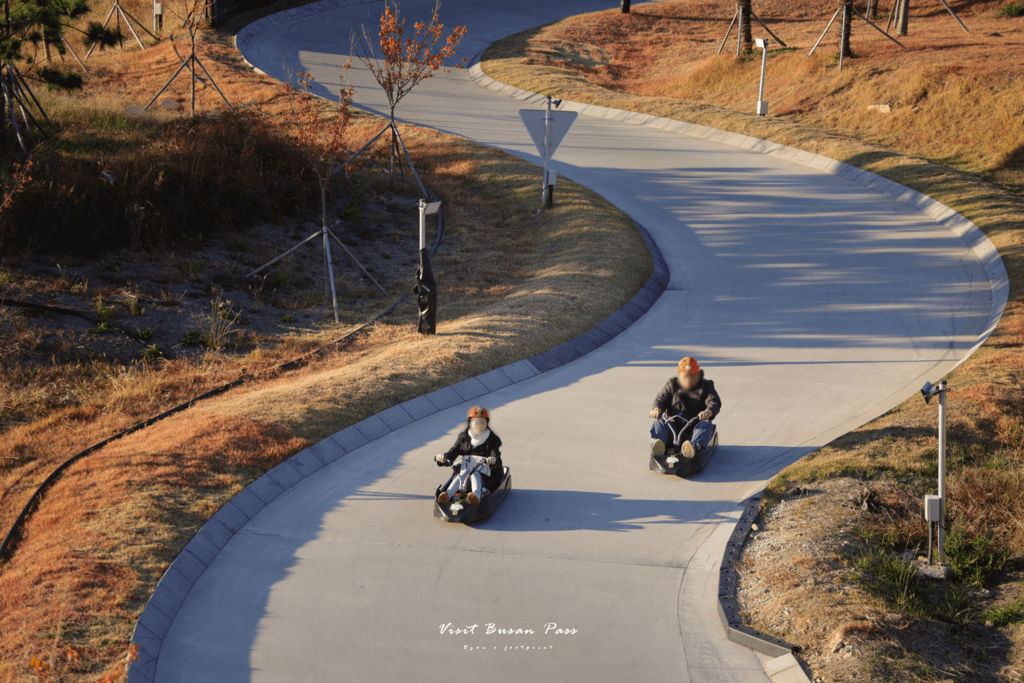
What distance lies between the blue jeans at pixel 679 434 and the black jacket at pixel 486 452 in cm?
204

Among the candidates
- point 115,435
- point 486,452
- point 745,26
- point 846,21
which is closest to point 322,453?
point 486,452

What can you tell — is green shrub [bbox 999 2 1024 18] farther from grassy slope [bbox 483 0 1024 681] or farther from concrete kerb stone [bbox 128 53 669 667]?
concrete kerb stone [bbox 128 53 669 667]

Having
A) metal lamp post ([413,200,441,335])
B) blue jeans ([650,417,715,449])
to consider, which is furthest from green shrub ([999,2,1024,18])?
blue jeans ([650,417,715,449])

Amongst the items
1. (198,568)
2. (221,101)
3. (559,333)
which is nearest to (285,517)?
(198,568)

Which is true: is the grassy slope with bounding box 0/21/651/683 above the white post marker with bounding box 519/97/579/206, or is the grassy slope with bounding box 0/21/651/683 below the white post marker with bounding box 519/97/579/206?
below

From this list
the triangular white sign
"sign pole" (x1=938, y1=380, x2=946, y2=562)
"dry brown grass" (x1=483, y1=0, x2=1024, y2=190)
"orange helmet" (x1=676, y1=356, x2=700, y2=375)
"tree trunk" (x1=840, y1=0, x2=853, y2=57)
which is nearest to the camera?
"sign pole" (x1=938, y1=380, x2=946, y2=562)

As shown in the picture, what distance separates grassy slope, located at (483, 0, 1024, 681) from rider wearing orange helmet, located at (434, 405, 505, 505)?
3.12m

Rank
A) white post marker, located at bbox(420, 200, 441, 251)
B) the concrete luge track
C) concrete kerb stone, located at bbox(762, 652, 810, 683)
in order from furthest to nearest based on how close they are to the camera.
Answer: white post marker, located at bbox(420, 200, 441, 251)
the concrete luge track
concrete kerb stone, located at bbox(762, 652, 810, 683)

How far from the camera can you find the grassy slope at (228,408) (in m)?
7.43

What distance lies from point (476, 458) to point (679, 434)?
265cm

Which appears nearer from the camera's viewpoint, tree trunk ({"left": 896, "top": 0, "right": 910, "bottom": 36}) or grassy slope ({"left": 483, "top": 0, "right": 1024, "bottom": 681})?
grassy slope ({"left": 483, "top": 0, "right": 1024, "bottom": 681})

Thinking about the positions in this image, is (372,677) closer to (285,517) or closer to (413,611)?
(413,611)

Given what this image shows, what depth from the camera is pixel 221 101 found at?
1097 inches

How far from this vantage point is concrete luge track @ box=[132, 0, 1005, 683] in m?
7.18
